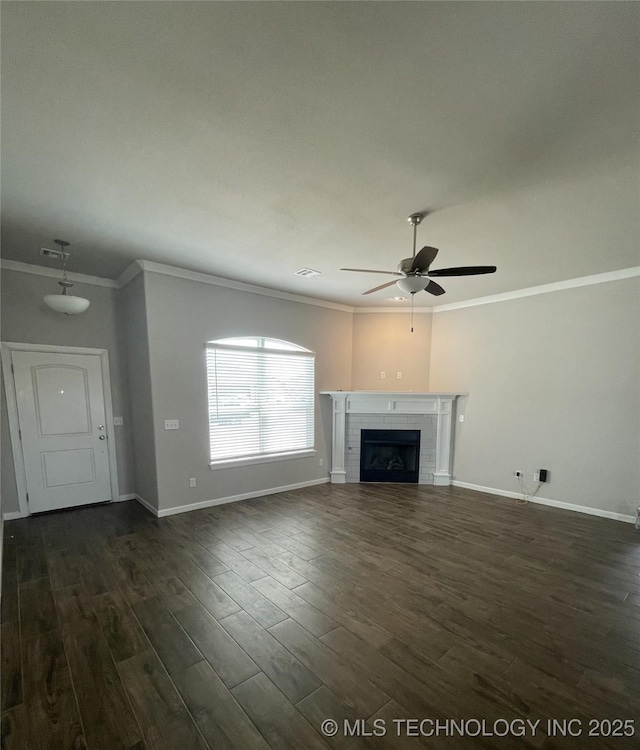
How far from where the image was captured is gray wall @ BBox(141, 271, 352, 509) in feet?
12.7

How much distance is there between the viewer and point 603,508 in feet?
13.0

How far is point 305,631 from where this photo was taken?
206 cm

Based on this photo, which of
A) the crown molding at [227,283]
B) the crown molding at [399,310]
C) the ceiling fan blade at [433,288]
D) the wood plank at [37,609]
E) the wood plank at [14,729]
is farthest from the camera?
the crown molding at [399,310]

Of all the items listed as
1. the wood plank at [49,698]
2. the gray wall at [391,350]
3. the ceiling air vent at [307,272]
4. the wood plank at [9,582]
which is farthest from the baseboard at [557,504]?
the wood plank at [9,582]

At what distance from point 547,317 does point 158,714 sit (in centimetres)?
550

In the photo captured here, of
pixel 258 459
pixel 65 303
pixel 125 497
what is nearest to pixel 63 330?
pixel 65 303

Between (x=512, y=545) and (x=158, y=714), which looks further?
(x=512, y=545)

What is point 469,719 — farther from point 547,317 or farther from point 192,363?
point 547,317

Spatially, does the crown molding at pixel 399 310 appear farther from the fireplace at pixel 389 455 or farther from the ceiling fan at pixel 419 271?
the ceiling fan at pixel 419 271

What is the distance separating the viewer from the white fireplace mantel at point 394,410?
5.29m

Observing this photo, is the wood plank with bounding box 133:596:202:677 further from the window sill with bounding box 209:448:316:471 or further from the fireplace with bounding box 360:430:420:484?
the fireplace with bounding box 360:430:420:484

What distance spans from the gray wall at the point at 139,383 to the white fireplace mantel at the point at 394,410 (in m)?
2.68

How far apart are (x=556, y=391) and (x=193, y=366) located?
195 inches

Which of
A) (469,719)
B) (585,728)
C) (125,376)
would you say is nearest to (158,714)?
(469,719)
